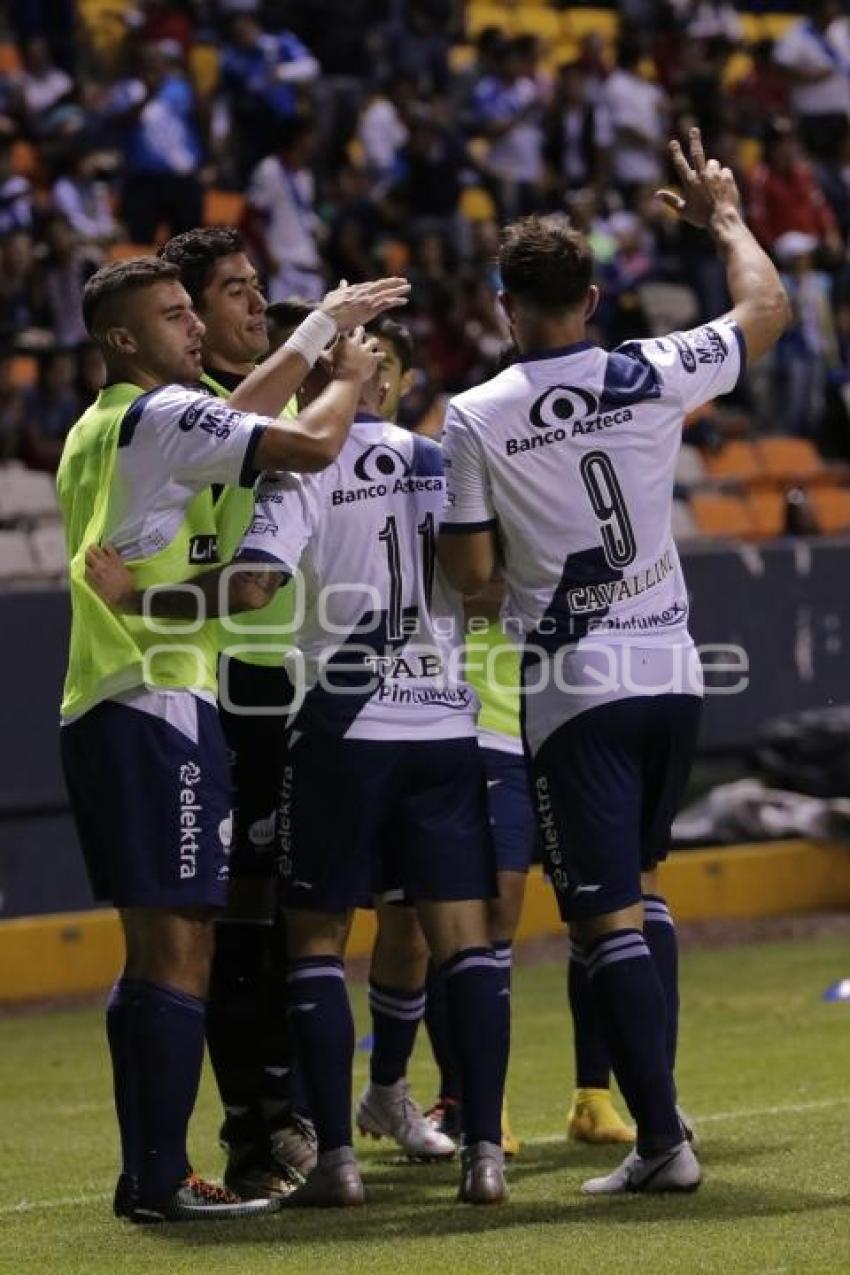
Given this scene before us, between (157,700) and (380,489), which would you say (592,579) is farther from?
(157,700)

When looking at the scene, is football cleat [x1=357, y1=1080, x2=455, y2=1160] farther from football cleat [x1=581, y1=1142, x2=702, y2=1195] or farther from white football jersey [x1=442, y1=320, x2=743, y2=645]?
white football jersey [x1=442, y1=320, x2=743, y2=645]

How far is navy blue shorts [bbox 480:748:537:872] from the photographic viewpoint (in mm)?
7582

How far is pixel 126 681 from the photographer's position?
6.23m

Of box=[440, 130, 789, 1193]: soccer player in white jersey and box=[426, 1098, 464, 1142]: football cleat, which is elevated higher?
box=[440, 130, 789, 1193]: soccer player in white jersey

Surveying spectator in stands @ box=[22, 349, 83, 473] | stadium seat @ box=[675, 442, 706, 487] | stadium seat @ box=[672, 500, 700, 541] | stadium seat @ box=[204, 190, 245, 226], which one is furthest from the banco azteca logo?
stadium seat @ box=[204, 190, 245, 226]

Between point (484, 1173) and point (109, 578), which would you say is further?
point (484, 1173)

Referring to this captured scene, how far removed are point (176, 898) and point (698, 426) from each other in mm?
11868

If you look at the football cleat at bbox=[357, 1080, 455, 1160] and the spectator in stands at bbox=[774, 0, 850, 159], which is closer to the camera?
the football cleat at bbox=[357, 1080, 455, 1160]

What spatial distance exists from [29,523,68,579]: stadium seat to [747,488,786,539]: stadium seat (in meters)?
4.88

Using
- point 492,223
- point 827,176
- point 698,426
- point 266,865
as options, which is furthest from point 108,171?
point 266,865

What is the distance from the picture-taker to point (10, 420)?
14.1 meters

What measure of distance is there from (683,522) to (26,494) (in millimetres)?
4249

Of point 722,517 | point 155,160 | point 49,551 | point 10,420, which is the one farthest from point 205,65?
point 49,551

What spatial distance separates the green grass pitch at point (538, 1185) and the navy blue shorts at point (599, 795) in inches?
30.5
